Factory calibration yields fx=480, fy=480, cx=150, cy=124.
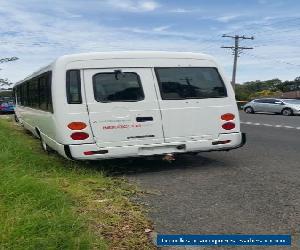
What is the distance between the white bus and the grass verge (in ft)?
2.17

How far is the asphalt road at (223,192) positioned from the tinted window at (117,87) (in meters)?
1.34

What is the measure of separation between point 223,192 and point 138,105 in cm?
227

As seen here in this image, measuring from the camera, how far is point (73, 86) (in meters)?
7.90

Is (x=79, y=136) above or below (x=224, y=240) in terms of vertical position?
above

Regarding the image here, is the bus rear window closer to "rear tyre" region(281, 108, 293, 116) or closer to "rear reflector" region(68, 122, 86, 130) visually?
"rear reflector" region(68, 122, 86, 130)

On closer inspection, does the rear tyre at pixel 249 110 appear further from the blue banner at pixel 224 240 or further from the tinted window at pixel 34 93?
the blue banner at pixel 224 240

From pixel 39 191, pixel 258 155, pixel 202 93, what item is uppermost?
pixel 202 93

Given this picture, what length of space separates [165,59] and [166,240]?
4.40 meters

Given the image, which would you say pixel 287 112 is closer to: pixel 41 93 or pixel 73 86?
pixel 41 93

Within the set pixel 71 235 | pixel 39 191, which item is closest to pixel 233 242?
pixel 71 235

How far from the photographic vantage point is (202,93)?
8.52 metres

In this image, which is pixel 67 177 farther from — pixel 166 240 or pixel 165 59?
pixel 166 240

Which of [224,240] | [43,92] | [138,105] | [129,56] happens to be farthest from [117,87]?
[224,240]

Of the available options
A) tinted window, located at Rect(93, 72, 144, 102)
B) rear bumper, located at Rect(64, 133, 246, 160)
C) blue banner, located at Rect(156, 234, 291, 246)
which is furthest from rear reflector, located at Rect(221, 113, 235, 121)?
blue banner, located at Rect(156, 234, 291, 246)
